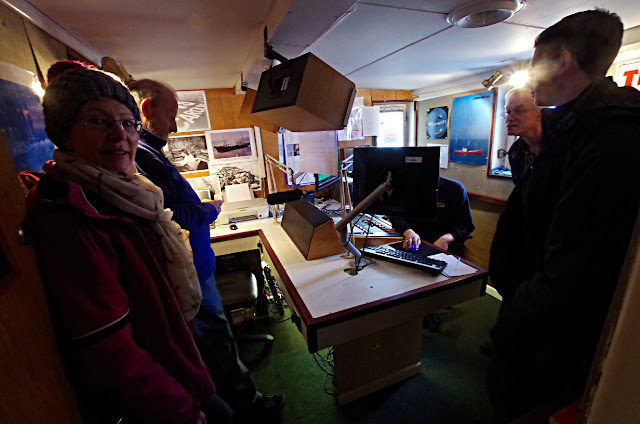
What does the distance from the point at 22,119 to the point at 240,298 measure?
1.39 metres

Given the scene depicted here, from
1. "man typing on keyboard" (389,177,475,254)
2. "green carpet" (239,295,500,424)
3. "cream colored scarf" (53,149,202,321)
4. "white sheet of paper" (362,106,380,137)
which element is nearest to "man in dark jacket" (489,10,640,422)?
"green carpet" (239,295,500,424)

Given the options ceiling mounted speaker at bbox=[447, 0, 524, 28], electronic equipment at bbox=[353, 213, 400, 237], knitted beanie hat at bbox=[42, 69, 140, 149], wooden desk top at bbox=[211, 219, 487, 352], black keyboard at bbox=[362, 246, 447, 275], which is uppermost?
ceiling mounted speaker at bbox=[447, 0, 524, 28]

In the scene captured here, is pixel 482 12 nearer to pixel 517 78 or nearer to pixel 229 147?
pixel 517 78

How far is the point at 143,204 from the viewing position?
2.52 ft

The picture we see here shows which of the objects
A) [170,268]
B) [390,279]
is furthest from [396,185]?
[170,268]

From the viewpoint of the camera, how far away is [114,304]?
0.62 m

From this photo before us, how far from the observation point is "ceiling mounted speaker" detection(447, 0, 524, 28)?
45.0 inches

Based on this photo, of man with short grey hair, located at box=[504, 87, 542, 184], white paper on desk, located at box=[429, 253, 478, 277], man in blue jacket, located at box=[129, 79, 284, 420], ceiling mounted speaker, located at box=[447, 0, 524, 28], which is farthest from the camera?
man with short grey hair, located at box=[504, 87, 542, 184]

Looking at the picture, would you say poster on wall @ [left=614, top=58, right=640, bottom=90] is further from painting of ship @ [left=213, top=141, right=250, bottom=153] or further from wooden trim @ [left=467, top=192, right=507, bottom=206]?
painting of ship @ [left=213, top=141, right=250, bottom=153]

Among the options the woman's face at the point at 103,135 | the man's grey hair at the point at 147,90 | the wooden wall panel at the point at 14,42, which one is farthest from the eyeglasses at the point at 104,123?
the man's grey hair at the point at 147,90

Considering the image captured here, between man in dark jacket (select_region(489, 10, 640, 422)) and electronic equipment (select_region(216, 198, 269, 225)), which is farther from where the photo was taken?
electronic equipment (select_region(216, 198, 269, 225))

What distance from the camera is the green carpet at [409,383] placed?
1.57m

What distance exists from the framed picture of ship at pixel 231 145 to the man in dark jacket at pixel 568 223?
2.53 m

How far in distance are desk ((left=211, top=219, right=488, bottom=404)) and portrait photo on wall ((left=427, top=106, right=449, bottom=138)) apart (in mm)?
2272
